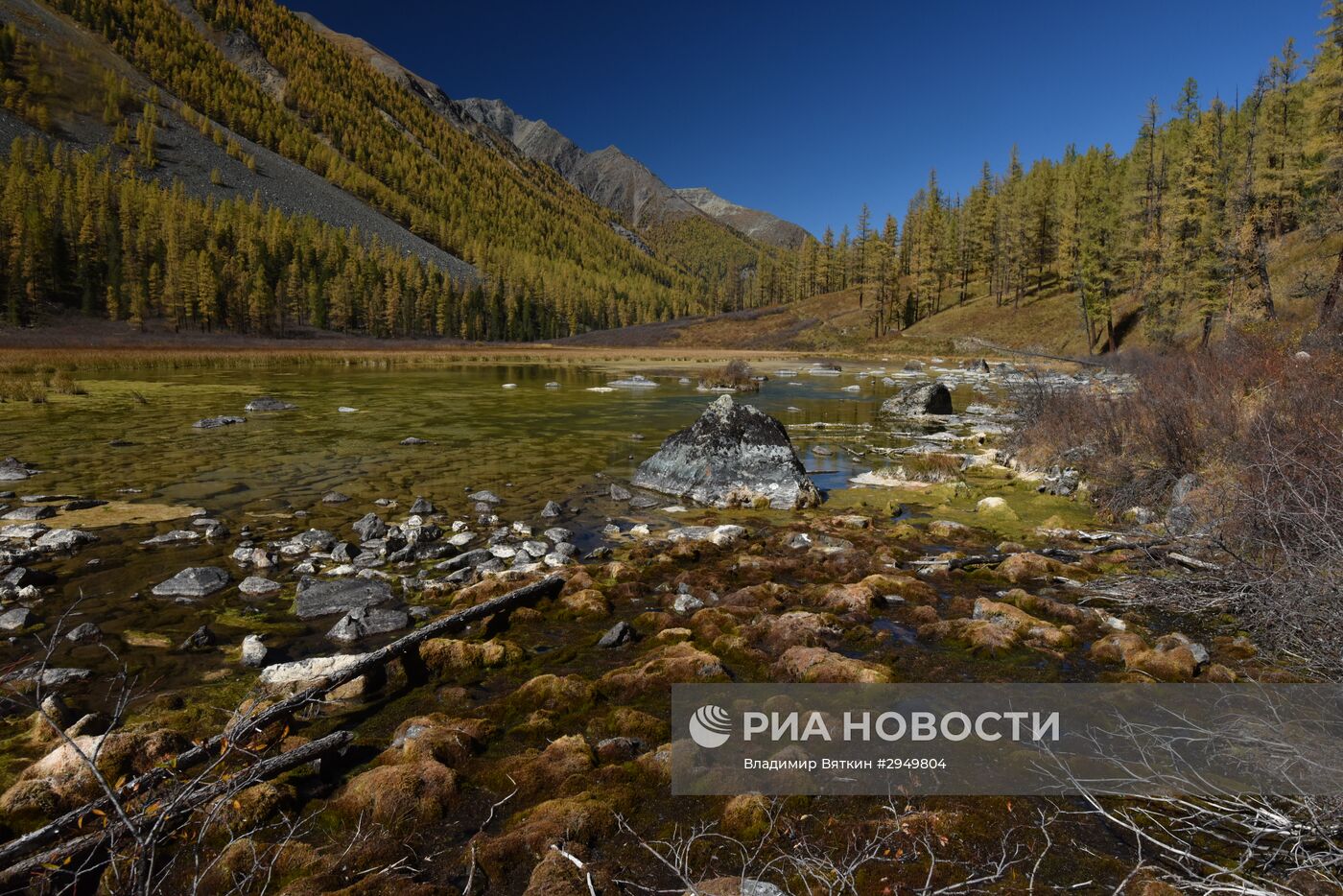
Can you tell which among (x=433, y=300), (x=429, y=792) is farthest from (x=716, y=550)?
(x=433, y=300)

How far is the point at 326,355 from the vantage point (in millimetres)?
63719

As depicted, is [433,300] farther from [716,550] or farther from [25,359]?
[716,550]

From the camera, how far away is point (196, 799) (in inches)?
137

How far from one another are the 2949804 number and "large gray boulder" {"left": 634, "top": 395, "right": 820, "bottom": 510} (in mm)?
7800

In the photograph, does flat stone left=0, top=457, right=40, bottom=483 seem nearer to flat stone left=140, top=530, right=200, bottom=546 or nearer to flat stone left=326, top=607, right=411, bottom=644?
flat stone left=140, top=530, right=200, bottom=546

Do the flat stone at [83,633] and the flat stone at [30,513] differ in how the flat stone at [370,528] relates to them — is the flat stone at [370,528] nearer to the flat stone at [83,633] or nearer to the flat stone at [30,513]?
the flat stone at [83,633]

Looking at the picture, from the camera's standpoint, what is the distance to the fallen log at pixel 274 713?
318 centimetres

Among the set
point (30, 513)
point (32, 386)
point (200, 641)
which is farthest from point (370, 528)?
point (32, 386)

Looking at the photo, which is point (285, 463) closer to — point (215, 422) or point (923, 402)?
point (215, 422)

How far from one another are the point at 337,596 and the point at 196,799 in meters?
4.06

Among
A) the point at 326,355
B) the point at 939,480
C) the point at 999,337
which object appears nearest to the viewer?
the point at 939,480

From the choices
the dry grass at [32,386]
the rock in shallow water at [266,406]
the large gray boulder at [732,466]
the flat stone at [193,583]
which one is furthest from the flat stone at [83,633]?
the dry grass at [32,386]

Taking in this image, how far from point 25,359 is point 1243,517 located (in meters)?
63.8

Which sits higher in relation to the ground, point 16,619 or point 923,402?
point 923,402
